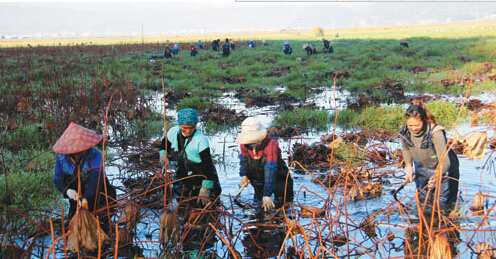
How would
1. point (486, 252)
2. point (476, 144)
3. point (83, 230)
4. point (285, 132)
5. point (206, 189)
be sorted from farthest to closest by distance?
point (285, 132) → point (206, 189) → point (476, 144) → point (486, 252) → point (83, 230)

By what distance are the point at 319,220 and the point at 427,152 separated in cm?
106

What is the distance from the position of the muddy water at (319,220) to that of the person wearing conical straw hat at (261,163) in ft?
0.75

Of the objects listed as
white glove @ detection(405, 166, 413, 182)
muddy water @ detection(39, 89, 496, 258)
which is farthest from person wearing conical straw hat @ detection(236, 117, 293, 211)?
white glove @ detection(405, 166, 413, 182)

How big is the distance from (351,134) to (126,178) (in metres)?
3.31

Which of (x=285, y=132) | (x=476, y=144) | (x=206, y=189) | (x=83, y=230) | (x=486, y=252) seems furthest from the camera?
(x=285, y=132)

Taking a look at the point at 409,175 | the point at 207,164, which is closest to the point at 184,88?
the point at 207,164

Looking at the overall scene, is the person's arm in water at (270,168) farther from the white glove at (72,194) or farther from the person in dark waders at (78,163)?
the white glove at (72,194)

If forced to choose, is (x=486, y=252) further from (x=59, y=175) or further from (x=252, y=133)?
(x=59, y=175)

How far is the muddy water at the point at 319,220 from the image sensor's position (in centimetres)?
323

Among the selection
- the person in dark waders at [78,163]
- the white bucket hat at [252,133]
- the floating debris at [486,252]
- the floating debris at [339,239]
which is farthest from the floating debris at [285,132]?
the floating debris at [486,252]

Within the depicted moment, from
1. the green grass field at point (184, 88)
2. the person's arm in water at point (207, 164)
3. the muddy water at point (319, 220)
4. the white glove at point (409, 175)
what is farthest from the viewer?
the green grass field at point (184, 88)

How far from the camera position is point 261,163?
4.14 m

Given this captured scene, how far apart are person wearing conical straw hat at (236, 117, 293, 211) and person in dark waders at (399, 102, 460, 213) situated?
3.53ft

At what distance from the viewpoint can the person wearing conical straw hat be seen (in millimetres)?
3914
